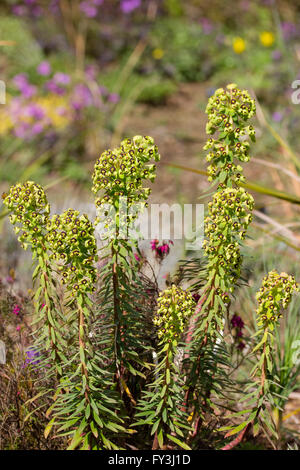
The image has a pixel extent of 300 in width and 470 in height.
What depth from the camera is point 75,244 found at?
4.68 ft

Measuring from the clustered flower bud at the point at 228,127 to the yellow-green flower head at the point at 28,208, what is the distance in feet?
1.55

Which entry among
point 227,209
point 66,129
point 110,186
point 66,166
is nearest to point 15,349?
point 110,186

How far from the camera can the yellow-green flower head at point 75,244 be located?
4.66 feet

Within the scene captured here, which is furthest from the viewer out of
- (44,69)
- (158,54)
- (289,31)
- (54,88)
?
(289,31)

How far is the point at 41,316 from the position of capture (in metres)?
1.61

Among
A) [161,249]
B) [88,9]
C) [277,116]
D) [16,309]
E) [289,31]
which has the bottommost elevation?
[16,309]

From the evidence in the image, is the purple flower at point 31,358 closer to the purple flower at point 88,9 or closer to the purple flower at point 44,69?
the purple flower at point 44,69

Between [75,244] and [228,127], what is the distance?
0.50 m

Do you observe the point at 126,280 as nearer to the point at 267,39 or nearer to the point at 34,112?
the point at 34,112

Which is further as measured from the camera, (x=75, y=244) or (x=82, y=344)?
(x=82, y=344)

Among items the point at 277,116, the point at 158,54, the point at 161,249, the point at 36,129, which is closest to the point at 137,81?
the point at 158,54

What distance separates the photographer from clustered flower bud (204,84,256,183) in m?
1.47

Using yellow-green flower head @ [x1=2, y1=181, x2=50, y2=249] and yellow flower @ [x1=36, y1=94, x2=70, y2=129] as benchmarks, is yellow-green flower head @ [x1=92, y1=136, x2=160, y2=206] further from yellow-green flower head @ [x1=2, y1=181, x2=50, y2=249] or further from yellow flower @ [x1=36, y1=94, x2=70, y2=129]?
yellow flower @ [x1=36, y1=94, x2=70, y2=129]
